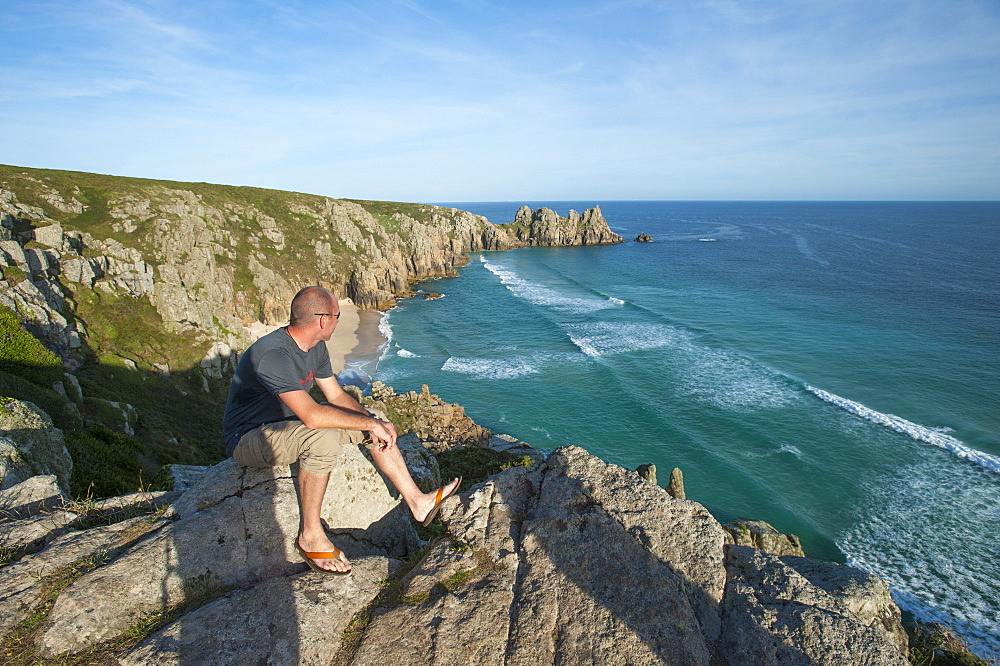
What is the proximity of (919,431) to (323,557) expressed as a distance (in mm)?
35299

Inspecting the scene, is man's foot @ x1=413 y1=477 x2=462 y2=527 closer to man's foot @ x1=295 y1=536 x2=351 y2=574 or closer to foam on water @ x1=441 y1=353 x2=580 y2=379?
man's foot @ x1=295 y1=536 x2=351 y2=574

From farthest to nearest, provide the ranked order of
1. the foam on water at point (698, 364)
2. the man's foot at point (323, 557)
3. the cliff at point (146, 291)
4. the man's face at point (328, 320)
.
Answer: the foam on water at point (698, 364) < the cliff at point (146, 291) < the man's face at point (328, 320) < the man's foot at point (323, 557)

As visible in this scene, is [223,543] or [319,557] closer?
[319,557]

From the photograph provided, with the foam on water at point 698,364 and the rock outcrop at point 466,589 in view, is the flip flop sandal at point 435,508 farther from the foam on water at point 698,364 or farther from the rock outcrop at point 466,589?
the foam on water at point 698,364

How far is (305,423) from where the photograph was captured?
570cm

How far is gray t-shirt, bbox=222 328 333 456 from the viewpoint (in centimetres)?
570

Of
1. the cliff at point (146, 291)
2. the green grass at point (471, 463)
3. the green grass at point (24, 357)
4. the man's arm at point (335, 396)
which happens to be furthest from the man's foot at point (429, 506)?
the green grass at point (24, 357)

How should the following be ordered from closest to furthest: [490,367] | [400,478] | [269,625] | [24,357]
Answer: [269,625]
[400,478]
[24,357]
[490,367]

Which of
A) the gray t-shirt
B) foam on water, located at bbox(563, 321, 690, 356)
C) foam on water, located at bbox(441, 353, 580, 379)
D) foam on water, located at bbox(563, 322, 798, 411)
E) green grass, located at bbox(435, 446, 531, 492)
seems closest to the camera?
the gray t-shirt

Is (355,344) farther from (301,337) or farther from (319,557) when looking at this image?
(319,557)

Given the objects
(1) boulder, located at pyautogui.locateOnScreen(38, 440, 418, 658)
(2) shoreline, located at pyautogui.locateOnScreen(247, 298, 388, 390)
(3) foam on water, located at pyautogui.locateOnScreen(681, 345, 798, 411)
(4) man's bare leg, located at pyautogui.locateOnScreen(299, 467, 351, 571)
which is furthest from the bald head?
(3) foam on water, located at pyautogui.locateOnScreen(681, 345, 798, 411)

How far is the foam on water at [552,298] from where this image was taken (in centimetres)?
6034

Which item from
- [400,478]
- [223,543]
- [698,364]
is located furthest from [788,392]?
[223,543]

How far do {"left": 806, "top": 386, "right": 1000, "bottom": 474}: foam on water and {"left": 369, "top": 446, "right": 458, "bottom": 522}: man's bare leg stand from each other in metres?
32.4
